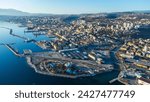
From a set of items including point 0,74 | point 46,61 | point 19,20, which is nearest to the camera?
point 0,74

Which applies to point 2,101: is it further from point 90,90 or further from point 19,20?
point 19,20

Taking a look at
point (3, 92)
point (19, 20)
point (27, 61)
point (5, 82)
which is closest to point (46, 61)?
point (27, 61)

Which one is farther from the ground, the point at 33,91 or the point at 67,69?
the point at 33,91

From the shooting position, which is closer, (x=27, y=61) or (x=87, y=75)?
(x=87, y=75)

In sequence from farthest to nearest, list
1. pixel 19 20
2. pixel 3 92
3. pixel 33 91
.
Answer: pixel 19 20 < pixel 3 92 < pixel 33 91

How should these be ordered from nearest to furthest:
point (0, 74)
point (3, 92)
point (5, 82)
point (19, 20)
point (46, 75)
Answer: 1. point (3, 92)
2. point (5, 82)
3. point (0, 74)
4. point (46, 75)
5. point (19, 20)

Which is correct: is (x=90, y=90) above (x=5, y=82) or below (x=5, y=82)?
above

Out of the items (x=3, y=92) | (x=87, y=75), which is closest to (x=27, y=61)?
(x=87, y=75)

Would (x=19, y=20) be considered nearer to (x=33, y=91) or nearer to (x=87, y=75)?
(x=87, y=75)

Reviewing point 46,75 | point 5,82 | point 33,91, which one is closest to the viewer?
point 33,91
